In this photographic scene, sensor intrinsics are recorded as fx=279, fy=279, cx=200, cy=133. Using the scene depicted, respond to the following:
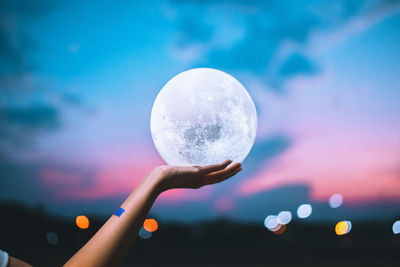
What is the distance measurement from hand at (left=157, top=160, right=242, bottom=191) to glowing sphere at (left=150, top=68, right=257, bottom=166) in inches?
11.8

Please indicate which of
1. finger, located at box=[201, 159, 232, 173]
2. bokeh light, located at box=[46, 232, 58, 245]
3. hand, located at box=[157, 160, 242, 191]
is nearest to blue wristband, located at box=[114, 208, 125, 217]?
hand, located at box=[157, 160, 242, 191]

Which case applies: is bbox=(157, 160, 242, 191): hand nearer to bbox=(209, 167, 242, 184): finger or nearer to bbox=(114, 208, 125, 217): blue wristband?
bbox=(209, 167, 242, 184): finger

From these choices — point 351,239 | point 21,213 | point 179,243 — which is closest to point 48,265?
point 21,213

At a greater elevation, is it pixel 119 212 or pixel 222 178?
pixel 222 178

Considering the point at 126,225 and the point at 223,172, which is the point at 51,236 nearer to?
the point at 223,172

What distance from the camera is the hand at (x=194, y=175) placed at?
7.26 ft

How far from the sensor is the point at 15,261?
1.50 meters

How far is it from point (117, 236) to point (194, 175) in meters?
1.07

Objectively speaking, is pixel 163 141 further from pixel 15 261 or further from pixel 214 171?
pixel 15 261

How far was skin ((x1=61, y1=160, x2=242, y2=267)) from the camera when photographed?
150 cm

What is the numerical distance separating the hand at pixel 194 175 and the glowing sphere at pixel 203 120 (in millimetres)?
300

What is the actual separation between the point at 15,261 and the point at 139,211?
0.69 metres

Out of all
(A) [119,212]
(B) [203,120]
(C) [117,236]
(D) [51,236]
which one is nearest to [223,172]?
(B) [203,120]

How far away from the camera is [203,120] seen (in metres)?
3.00
